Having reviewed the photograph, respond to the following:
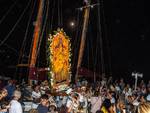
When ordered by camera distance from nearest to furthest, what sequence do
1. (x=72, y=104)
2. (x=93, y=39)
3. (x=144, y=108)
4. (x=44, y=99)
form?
(x=44, y=99) < (x=72, y=104) < (x=144, y=108) < (x=93, y=39)

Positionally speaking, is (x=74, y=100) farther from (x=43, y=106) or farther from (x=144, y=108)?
(x=43, y=106)

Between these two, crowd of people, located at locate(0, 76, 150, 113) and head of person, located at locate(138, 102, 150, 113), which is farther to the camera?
head of person, located at locate(138, 102, 150, 113)

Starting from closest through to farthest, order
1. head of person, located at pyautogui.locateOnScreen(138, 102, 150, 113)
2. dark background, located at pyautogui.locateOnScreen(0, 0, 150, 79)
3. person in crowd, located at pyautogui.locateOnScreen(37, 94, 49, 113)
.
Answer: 1. person in crowd, located at pyautogui.locateOnScreen(37, 94, 49, 113)
2. head of person, located at pyautogui.locateOnScreen(138, 102, 150, 113)
3. dark background, located at pyautogui.locateOnScreen(0, 0, 150, 79)

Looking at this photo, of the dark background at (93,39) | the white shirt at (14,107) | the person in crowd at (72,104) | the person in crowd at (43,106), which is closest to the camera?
the white shirt at (14,107)

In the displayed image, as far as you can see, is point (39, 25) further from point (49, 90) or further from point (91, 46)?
point (91, 46)

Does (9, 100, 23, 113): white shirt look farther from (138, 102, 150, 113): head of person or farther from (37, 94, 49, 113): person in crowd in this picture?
(138, 102, 150, 113): head of person

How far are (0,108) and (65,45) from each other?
35.2ft

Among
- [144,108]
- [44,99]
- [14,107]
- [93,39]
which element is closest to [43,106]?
[44,99]

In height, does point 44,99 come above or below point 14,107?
above

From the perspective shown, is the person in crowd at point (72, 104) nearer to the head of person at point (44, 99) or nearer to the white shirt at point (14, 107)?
the head of person at point (44, 99)

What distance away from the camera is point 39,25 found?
61.7ft

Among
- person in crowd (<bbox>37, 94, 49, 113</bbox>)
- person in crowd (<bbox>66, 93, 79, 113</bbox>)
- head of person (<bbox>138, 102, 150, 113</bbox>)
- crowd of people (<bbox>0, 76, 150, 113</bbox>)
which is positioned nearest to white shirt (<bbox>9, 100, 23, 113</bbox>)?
person in crowd (<bbox>37, 94, 49, 113</bbox>)

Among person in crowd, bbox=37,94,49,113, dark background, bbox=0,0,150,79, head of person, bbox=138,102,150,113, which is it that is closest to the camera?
person in crowd, bbox=37,94,49,113

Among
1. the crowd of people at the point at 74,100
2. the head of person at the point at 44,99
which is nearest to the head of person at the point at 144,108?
the crowd of people at the point at 74,100
